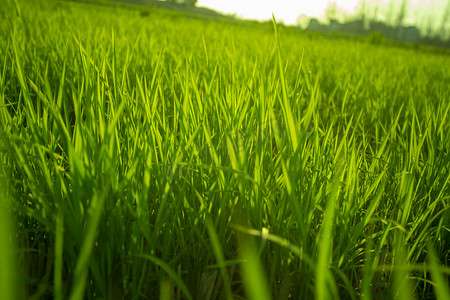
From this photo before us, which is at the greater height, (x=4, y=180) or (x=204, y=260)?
(x=4, y=180)

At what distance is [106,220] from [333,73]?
6.52 feet

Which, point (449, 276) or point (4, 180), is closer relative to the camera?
point (4, 180)

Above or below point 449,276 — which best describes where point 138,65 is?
above

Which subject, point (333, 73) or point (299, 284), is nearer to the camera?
point (299, 284)

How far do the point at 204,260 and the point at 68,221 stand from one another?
9.3 inches

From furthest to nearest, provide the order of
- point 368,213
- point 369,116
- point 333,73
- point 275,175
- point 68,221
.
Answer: point 333,73
point 369,116
point 275,175
point 368,213
point 68,221

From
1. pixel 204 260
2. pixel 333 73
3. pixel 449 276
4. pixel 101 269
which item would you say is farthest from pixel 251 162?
pixel 333 73

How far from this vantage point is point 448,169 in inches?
25.9

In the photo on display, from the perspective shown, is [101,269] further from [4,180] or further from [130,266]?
[4,180]

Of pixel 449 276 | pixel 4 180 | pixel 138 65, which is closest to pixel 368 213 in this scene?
pixel 449 276

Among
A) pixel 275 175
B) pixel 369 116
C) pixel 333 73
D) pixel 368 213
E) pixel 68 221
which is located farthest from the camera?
pixel 333 73

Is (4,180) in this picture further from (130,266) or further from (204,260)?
(204,260)

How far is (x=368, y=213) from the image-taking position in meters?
0.51

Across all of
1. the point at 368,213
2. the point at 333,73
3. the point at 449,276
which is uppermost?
the point at 333,73
